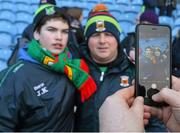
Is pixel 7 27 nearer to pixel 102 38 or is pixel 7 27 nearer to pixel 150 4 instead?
pixel 150 4

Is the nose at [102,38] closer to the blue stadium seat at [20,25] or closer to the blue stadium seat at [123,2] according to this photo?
the blue stadium seat at [20,25]

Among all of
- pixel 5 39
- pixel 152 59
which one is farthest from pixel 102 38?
pixel 5 39

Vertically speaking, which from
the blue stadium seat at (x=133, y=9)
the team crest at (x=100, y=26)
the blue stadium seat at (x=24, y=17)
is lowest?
the team crest at (x=100, y=26)

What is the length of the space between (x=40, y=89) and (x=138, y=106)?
0.84 metres

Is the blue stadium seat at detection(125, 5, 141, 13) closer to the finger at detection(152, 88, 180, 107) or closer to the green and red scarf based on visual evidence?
the green and red scarf

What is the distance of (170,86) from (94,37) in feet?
3.25

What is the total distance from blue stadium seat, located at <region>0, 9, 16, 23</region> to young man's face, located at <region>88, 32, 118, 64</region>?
4.33 meters

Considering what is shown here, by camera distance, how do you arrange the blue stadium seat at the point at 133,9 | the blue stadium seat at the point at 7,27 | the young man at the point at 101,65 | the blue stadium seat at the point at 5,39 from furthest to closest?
the blue stadium seat at the point at 133,9 → the blue stadium seat at the point at 7,27 → the blue stadium seat at the point at 5,39 → the young man at the point at 101,65

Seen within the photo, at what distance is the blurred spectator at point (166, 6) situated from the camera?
682cm

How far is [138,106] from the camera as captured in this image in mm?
1191

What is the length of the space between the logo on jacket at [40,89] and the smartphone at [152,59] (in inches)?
27.9

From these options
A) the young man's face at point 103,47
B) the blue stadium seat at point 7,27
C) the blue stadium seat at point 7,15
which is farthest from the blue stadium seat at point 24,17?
the young man's face at point 103,47

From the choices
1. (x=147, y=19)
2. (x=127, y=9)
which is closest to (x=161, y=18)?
(x=127, y=9)

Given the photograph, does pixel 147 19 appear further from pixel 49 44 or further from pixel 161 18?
pixel 161 18
